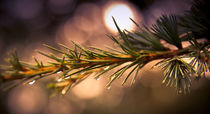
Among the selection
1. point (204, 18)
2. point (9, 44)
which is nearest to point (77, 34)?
point (9, 44)

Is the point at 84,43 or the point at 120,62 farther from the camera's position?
the point at 84,43

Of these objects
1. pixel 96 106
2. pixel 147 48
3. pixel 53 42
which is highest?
pixel 53 42

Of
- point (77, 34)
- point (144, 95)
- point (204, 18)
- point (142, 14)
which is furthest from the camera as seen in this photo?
point (144, 95)

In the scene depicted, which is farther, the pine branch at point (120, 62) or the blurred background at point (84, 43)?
the blurred background at point (84, 43)

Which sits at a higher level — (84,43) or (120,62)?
(84,43)

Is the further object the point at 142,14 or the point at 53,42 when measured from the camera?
the point at 53,42

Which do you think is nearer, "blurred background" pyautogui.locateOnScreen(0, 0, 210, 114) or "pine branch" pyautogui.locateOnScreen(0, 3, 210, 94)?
"pine branch" pyautogui.locateOnScreen(0, 3, 210, 94)

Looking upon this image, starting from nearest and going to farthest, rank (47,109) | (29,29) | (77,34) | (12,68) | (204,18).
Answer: (12,68)
(204,18)
(29,29)
(77,34)
(47,109)

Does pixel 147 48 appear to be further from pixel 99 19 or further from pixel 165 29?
pixel 99 19
